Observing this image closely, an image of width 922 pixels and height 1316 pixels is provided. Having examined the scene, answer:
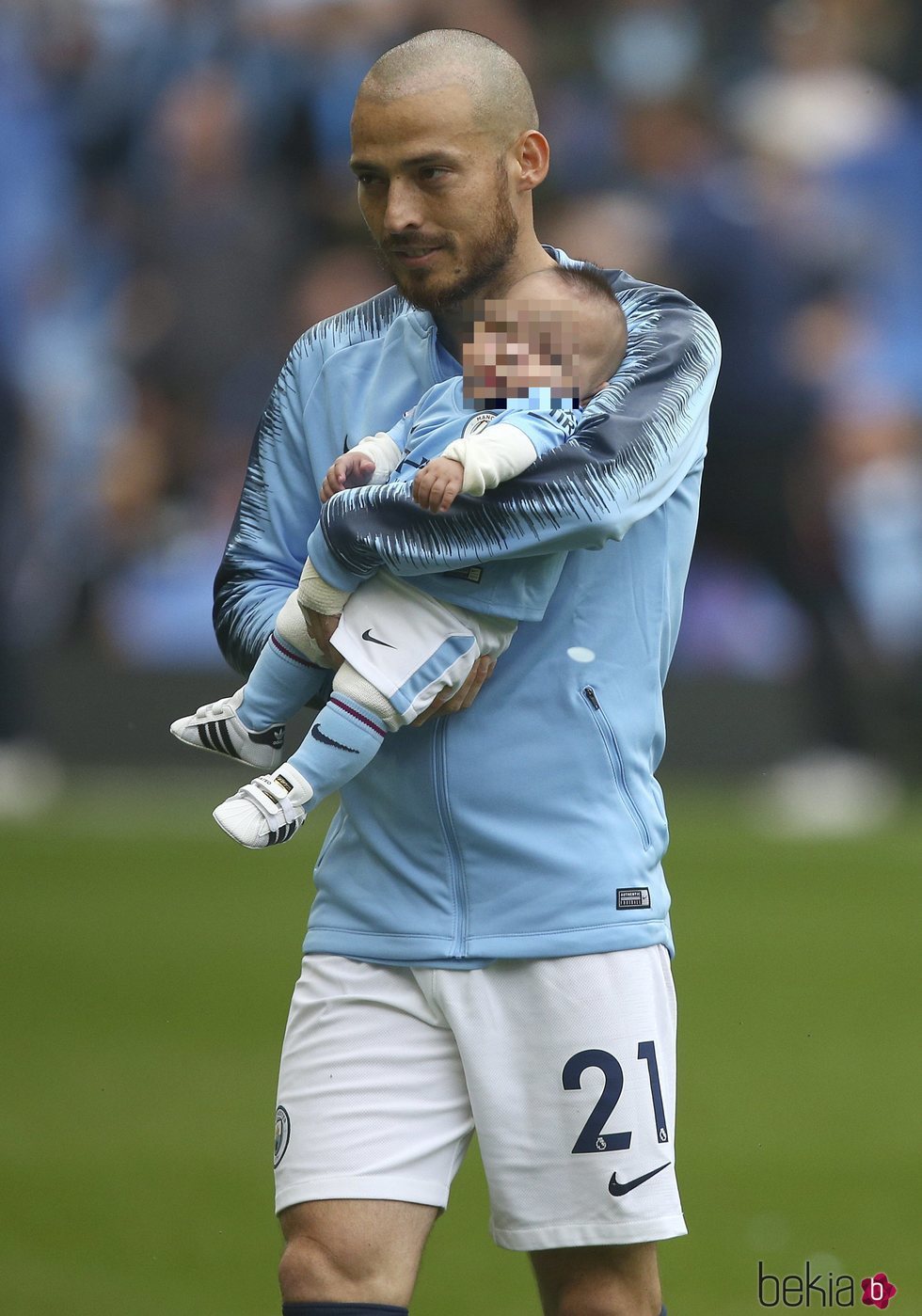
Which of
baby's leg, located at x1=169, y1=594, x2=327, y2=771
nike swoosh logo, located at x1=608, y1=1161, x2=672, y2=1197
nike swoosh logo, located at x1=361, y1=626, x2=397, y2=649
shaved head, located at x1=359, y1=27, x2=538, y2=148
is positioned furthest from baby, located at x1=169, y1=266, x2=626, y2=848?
nike swoosh logo, located at x1=608, y1=1161, x2=672, y2=1197

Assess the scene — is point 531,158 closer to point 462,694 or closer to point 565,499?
point 565,499

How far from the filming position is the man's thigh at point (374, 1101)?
3176mm

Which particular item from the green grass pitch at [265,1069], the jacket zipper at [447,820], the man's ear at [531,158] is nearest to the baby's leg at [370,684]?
the jacket zipper at [447,820]

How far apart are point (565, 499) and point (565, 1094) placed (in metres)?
0.86

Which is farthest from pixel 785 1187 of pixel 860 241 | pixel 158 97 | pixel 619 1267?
pixel 158 97

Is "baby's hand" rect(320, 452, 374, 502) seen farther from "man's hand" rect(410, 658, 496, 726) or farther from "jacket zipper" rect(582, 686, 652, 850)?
"jacket zipper" rect(582, 686, 652, 850)

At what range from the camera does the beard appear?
3.16 meters

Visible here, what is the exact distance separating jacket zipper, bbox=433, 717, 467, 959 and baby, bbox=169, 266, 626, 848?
134 millimetres

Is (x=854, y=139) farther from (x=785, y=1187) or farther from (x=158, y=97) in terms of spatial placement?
(x=785, y=1187)

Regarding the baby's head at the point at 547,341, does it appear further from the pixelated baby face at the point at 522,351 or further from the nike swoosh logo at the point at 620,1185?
the nike swoosh logo at the point at 620,1185

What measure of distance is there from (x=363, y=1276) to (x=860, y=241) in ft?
41.5

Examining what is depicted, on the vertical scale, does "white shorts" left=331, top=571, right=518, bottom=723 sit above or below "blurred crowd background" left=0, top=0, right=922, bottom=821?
below

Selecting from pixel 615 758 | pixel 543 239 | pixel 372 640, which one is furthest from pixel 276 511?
pixel 543 239

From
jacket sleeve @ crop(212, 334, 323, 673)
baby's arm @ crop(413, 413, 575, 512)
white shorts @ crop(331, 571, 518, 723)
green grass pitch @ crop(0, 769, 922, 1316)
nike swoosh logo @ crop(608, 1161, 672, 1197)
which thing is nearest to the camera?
baby's arm @ crop(413, 413, 575, 512)
